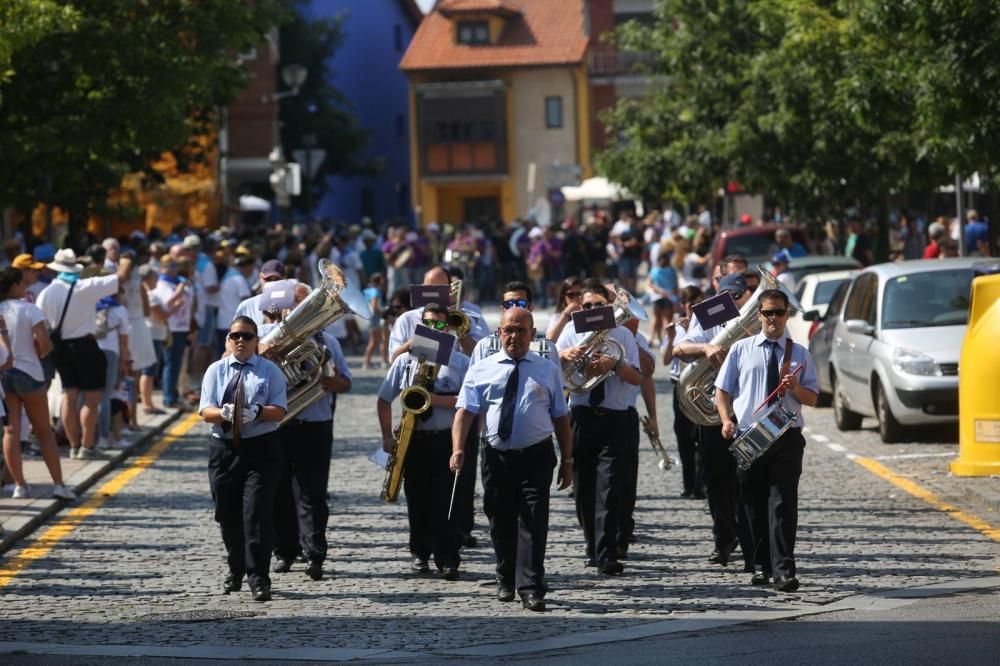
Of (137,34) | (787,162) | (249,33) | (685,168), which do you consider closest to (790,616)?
(137,34)

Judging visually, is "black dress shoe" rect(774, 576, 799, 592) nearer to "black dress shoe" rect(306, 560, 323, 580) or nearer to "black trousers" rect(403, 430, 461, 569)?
"black trousers" rect(403, 430, 461, 569)

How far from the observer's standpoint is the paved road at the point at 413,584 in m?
10.3

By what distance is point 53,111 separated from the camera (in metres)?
26.1

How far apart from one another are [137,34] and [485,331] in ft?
46.4

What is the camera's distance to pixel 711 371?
13211 millimetres

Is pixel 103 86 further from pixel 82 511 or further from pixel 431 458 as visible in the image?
pixel 431 458

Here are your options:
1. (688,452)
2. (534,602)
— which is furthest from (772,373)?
(688,452)

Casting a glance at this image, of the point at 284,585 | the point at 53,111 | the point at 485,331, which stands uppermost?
the point at 53,111

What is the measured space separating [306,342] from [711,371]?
2.52 m

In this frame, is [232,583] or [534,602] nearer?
[534,602]

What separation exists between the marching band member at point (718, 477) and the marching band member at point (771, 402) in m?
0.48

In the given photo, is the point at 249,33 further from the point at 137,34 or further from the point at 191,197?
the point at 191,197

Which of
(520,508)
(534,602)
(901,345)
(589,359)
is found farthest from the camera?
(901,345)

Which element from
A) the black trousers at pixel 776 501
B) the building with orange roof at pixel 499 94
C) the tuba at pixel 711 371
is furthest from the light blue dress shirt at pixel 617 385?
the building with orange roof at pixel 499 94
